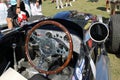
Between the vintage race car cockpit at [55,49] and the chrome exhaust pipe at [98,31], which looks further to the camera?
the chrome exhaust pipe at [98,31]

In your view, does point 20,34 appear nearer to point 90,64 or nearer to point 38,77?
point 38,77

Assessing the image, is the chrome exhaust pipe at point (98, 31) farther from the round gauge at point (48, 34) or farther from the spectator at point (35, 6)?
the spectator at point (35, 6)

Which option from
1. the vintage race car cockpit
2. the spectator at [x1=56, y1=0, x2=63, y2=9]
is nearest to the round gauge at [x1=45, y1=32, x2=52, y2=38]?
the vintage race car cockpit

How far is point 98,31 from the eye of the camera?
3.25 meters

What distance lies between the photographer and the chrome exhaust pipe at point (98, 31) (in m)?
3.23

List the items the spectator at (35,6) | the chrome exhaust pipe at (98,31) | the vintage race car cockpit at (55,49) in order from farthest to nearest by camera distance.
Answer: the spectator at (35,6) < the chrome exhaust pipe at (98,31) < the vintage race car cockpit at (55,49)

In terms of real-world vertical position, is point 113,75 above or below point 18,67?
below

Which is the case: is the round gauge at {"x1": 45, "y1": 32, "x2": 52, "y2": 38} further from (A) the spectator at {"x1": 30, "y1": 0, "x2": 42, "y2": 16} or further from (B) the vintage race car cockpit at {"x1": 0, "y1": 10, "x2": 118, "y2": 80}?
(A) the spectator at {"x1": 30, "y1": 0, "x2": 42, "y2": 16}

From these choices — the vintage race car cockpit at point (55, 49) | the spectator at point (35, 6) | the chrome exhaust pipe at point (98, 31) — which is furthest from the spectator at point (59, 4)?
the chrome exhaust pipe at point (98, 31)

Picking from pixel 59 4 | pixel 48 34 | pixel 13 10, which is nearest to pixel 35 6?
pixel 13 10

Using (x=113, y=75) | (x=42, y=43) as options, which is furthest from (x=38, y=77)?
(x=113, y=75)

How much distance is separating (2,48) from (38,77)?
79 centimetres

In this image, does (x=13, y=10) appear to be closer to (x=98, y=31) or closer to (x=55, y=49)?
(x=55, y=49)

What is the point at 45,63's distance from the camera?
3.46m
